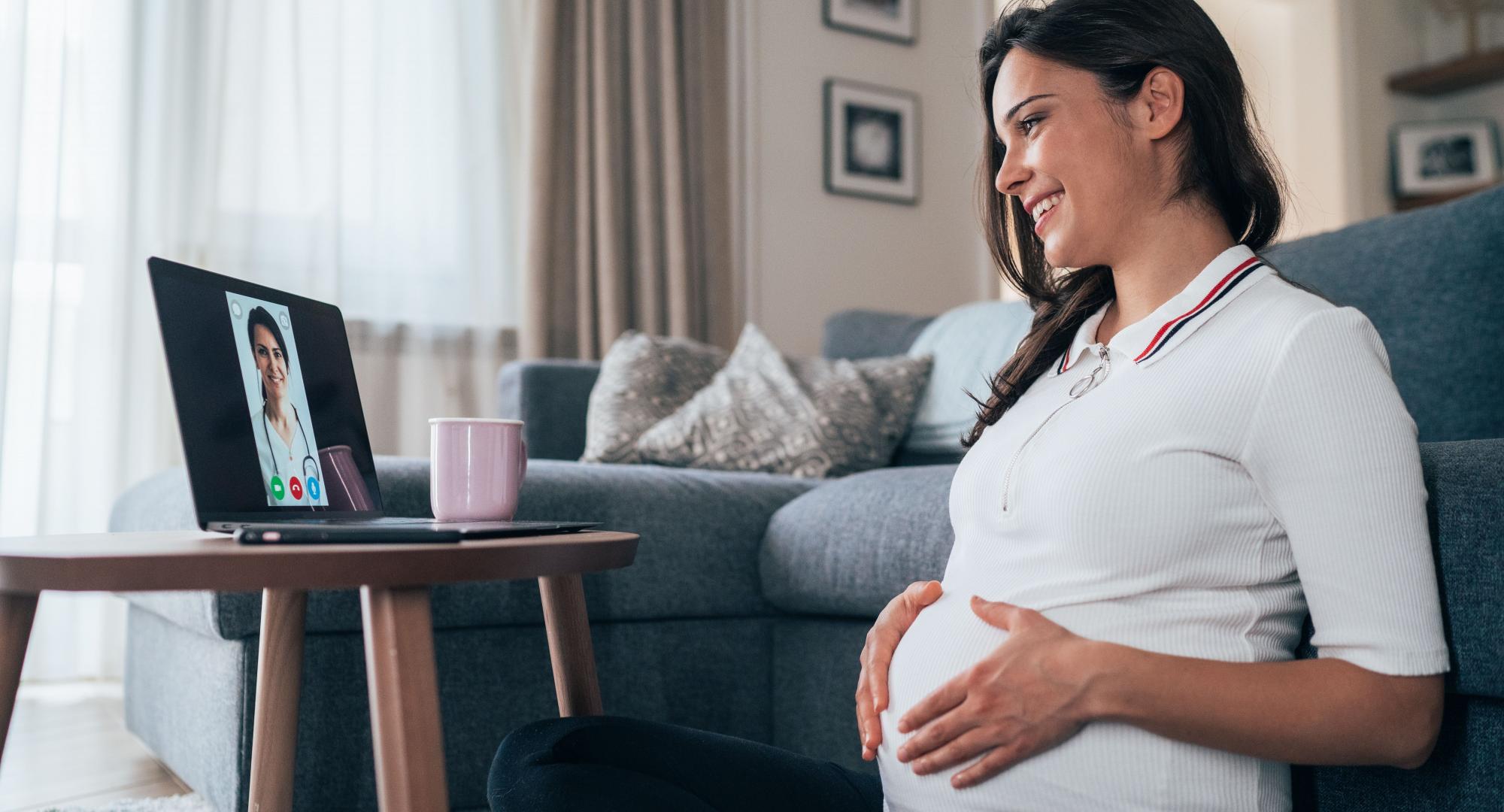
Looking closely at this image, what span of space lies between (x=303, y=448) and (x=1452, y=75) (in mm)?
4697

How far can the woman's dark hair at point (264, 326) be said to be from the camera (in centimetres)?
90

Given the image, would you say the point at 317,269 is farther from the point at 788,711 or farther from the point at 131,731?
the point at 788,711

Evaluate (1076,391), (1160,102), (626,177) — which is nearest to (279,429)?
(1076,391)

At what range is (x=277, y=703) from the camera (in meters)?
1.10

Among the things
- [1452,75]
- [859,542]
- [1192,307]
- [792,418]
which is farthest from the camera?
[1452,75]

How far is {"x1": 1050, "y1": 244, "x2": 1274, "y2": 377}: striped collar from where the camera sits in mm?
856

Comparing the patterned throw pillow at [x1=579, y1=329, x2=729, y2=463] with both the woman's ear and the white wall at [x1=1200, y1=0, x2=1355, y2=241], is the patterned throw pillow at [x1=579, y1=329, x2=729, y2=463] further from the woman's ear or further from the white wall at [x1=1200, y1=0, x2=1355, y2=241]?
the white wall at [x1=1200, y1=0, x2=1355, y2=241]

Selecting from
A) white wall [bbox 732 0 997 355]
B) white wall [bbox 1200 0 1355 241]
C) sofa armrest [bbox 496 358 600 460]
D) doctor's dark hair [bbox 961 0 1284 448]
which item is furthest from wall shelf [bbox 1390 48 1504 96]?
doctor's dark hair [bbox 961 0 1284 448]

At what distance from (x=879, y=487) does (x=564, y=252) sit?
1713 mm

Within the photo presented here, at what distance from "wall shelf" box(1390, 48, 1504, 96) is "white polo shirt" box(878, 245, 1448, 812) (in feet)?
13.7

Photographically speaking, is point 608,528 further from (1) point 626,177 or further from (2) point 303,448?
(1) point 626,177

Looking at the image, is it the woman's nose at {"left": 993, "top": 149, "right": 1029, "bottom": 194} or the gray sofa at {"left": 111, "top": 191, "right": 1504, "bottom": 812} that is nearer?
Answer: the woman's nose at {"left": 993, "top": 149, "right": 1029, "bottom": 194}

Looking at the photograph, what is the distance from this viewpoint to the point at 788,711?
1.71 meters

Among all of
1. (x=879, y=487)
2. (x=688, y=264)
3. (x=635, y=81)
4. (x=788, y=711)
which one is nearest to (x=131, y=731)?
(x=788, y=711)
